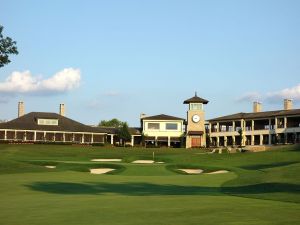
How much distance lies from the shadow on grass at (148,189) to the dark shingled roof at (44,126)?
61.5m

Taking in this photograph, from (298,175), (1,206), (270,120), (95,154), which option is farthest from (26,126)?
(1,206)

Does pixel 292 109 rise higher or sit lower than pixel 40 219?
higher

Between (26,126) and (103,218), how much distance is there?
78776 mm

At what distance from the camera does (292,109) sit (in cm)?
9012

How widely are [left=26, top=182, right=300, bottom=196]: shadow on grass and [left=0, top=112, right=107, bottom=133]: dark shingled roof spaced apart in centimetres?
6153

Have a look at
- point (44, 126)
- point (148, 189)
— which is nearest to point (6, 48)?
point (148, 189)

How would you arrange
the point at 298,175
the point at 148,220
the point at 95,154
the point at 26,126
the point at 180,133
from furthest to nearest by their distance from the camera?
the point at 180,133 < the point at 26,126 < the point at 95,154 < the point at 298,175 < the point at 148,220

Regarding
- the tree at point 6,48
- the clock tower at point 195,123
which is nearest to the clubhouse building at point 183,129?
the clock tower at point 195,123

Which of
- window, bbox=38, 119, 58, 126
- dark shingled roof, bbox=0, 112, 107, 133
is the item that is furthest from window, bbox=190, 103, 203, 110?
window, bbox=38, 119, 58, 126

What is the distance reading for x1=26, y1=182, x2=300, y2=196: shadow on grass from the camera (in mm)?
23188

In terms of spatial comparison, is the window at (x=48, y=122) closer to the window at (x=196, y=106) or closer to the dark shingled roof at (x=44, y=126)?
the dark shingled roof at (x=44, y=126)

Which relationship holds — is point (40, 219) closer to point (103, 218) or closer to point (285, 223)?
point (103, 218)

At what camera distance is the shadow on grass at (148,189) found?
23.2 meters

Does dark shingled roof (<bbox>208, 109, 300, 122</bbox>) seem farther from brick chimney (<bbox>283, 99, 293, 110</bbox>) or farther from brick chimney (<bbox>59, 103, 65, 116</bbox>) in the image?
brick chimney (<bbox>59, 103, 65, 116</bbox>)
